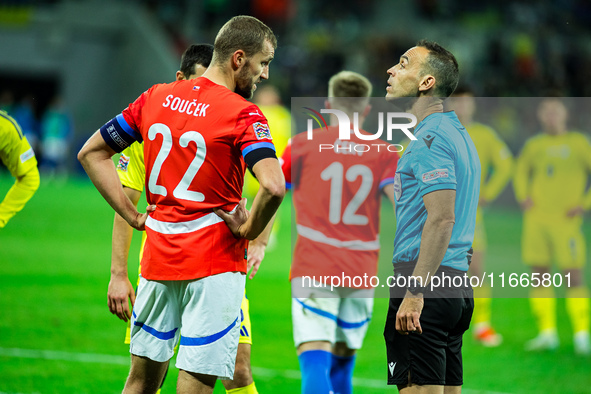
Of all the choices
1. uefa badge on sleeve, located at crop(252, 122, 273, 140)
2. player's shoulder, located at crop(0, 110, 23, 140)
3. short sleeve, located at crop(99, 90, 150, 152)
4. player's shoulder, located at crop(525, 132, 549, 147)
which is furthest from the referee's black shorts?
player's shoulder, located at crop(525, 132, 549, 147)

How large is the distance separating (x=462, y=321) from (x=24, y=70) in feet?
87.6

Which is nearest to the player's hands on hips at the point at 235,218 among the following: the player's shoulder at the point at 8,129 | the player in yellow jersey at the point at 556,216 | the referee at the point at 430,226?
the referee at the point at 430,226

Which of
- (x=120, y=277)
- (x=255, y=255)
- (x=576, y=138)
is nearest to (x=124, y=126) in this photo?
(x=120, y=277)

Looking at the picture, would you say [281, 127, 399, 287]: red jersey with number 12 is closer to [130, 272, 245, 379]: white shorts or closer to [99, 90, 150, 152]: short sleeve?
[130, 272, 245, 379]: white shorts

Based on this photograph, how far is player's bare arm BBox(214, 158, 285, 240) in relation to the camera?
3.29m

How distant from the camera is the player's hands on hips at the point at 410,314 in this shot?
11.3 ft

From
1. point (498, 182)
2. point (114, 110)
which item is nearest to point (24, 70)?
point (114, 110)

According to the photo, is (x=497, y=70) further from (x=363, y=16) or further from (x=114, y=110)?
(x=114, y=110)

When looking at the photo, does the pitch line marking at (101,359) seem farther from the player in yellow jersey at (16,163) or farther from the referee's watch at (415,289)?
the referee's watch at (415,289)

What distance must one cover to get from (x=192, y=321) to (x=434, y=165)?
4.63 ft

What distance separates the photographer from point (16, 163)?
205 inches

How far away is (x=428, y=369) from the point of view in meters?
3.53

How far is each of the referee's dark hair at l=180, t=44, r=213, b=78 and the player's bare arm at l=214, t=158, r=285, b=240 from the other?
4.40ft

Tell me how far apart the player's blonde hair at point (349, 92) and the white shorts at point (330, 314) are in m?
1.26
